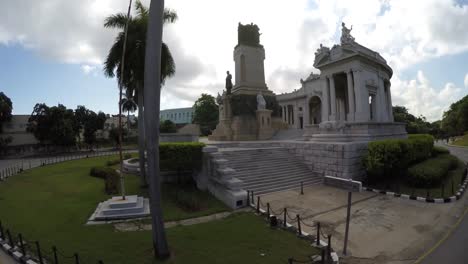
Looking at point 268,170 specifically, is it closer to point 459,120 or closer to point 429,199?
point 429,199

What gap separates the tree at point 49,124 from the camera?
4012 cm

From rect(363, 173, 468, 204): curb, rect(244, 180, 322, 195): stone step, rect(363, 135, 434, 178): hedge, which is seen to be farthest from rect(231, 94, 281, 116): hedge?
rect(363, 173, 468, 204): curb

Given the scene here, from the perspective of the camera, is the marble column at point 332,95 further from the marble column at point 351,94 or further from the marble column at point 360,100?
the marble column at point 360,100

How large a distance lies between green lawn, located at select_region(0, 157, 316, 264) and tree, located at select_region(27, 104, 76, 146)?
33153mm

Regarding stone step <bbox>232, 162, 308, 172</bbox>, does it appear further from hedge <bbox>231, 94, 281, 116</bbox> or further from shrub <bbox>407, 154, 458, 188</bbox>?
hedge <bbox>231, 94, 281, 116</bbox>

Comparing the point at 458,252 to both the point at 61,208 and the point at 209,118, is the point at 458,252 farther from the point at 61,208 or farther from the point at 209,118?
the point at 209,118

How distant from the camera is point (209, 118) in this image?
2307 inches

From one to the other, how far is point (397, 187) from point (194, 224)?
12.1 m

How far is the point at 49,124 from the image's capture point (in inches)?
1597

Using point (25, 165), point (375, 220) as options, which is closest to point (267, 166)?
point (375, 220)

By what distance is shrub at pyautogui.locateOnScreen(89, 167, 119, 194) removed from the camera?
14.2 metres

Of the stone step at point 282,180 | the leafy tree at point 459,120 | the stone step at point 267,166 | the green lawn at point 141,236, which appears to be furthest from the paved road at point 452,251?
the leafy tree at point 459,120

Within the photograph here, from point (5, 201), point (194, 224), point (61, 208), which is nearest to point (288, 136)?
point (194, 224)

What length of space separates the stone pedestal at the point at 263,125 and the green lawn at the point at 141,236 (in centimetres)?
1609
